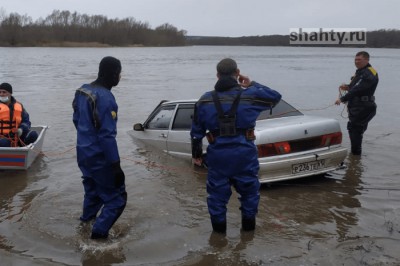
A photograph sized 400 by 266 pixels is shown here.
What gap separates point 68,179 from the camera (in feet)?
27.1

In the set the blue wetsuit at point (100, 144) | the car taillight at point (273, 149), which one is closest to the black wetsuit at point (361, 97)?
the car taillight at point (273, 149)

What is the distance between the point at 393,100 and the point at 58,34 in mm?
109491

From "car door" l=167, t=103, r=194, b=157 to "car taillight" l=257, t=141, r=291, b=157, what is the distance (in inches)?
76.2

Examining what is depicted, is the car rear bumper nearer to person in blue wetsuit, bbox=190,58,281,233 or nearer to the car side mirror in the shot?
person in blue wetsuit, bbox=190,58,281,233

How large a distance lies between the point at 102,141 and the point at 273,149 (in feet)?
9.30

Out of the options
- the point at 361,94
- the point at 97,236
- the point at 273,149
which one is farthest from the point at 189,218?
the point at 361,94

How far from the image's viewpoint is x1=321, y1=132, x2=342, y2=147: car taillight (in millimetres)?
7146

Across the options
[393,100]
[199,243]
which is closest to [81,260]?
[199,243]

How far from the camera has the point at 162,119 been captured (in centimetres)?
909

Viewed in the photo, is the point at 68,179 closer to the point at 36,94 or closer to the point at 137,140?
the point at 137,140

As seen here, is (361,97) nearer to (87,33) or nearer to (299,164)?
(299,164)

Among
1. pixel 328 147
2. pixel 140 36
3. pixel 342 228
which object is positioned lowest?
pixel 342 228

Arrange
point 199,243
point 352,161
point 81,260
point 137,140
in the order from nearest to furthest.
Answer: point 81,260 → point 199,243 → point 352,161 → point 137,140

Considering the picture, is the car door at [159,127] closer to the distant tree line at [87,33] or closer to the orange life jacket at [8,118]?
the orange life jacket at [8,118]
